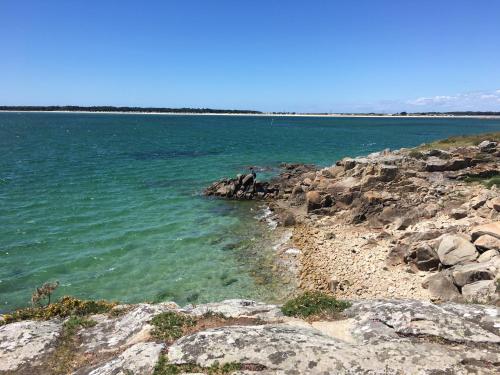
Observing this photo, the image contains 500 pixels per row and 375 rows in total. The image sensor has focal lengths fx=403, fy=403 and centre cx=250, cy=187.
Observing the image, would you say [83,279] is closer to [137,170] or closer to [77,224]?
[77,224]

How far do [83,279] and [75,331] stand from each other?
38.6 ft

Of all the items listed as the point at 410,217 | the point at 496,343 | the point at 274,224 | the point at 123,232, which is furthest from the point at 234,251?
the point at 496,343

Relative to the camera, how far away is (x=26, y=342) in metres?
8.23

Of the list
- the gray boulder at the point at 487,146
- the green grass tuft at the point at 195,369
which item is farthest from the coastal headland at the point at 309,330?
the gray boulder at the point at 487,146

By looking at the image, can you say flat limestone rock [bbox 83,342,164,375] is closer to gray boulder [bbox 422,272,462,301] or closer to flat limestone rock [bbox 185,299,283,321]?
flat limestone rock [bbox 185,299,283,321]

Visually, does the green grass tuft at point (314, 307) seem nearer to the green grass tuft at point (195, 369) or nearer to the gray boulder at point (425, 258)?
the green grass tuft at point (195, 369)

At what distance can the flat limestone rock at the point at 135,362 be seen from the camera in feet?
22.0

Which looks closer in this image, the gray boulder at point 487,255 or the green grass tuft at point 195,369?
the green grass tuft at point 195,369

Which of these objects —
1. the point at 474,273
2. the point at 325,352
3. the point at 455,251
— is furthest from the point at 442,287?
the point at 325,352

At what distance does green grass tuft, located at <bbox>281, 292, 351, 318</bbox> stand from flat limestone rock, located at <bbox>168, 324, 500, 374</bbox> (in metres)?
1.39

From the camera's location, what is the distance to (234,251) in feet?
77.3

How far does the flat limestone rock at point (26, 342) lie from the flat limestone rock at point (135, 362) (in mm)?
1458

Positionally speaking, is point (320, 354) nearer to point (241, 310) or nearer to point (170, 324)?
point (241, 310)

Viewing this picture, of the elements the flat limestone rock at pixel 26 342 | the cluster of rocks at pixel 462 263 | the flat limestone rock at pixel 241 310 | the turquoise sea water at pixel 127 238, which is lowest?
the turquoise sea water at pixel 127 238
